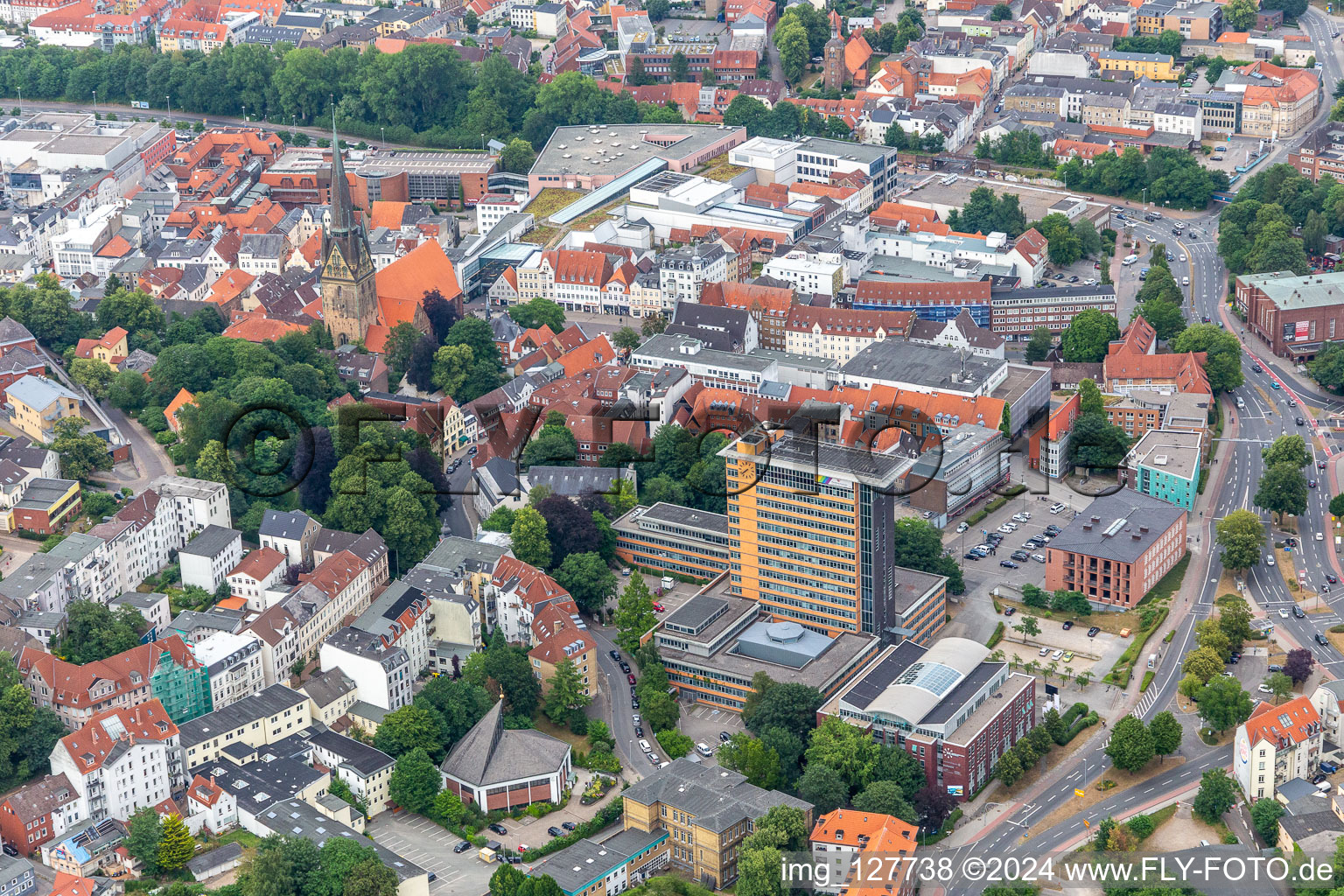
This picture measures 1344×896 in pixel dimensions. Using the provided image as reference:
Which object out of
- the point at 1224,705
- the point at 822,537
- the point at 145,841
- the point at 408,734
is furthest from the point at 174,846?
the point at 1224,705

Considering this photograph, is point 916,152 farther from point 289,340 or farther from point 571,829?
point 571,829

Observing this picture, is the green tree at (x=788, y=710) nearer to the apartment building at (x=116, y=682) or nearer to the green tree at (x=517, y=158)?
the apartment building at (x=116, y=682)

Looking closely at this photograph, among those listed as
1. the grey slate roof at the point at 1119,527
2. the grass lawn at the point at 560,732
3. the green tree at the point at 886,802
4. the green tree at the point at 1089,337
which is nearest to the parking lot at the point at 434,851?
the grass lawn at the point at 560,732

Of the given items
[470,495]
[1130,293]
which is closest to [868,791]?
[470,495]

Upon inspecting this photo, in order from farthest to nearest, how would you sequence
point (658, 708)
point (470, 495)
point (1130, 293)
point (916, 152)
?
point (916, 152), point (1130, 293), point (470, 495), point (658, 708)

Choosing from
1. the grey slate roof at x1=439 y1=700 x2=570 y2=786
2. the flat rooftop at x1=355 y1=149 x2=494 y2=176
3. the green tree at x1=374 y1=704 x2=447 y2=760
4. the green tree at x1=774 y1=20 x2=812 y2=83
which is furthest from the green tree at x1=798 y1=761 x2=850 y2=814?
the green tree at x1=774 y1=20 x2=812 y2=83

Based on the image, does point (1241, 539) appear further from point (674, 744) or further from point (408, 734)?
point (408, 734)
